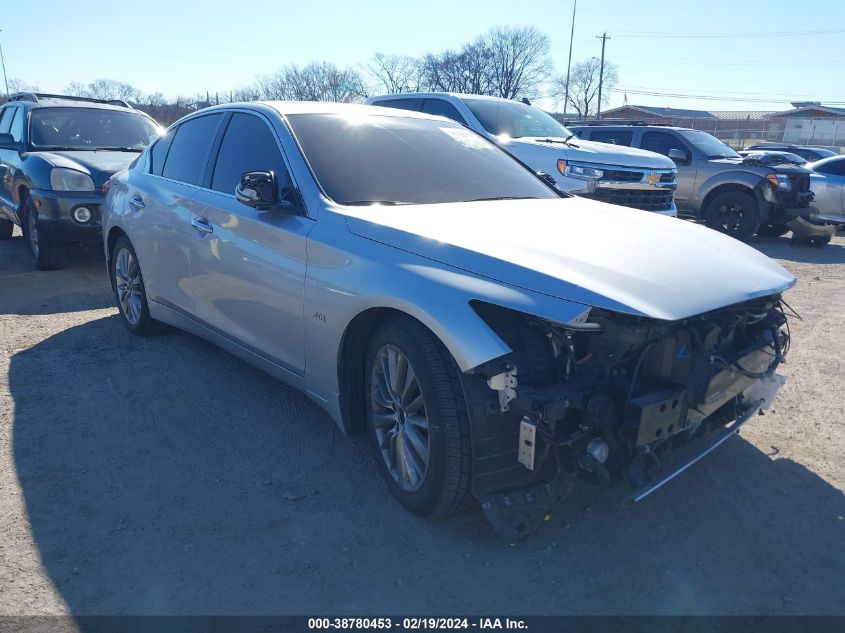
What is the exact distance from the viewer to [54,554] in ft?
8.87

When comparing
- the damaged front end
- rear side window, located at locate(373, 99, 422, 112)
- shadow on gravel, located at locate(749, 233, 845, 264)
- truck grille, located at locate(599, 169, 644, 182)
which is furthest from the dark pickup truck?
the damaged front end

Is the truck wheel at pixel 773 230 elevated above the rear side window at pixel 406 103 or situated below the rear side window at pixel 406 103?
below

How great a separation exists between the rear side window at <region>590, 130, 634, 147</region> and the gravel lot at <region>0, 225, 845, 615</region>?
8.63 metres

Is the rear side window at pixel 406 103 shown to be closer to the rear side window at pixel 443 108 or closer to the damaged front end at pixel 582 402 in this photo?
the rear side window at pixel 443 108

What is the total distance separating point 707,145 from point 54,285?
35.2ft

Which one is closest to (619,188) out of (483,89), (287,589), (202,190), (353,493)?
(202,190)

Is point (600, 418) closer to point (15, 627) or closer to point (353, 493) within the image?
point (353, 493)

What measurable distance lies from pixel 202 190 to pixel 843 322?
18.4 feet

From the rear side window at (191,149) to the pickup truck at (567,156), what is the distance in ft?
14.5

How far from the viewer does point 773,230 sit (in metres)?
12.0

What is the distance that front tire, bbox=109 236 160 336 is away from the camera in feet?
17.1

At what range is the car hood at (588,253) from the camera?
2447mm

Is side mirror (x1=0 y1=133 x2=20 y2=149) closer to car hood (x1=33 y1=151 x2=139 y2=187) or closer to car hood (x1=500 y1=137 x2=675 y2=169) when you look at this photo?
car hood (x1=33 y1=151 x2=139 y2=187)

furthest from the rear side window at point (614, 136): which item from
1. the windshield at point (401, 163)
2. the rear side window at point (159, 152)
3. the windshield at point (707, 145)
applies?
the rear side window at point (159, 152)
